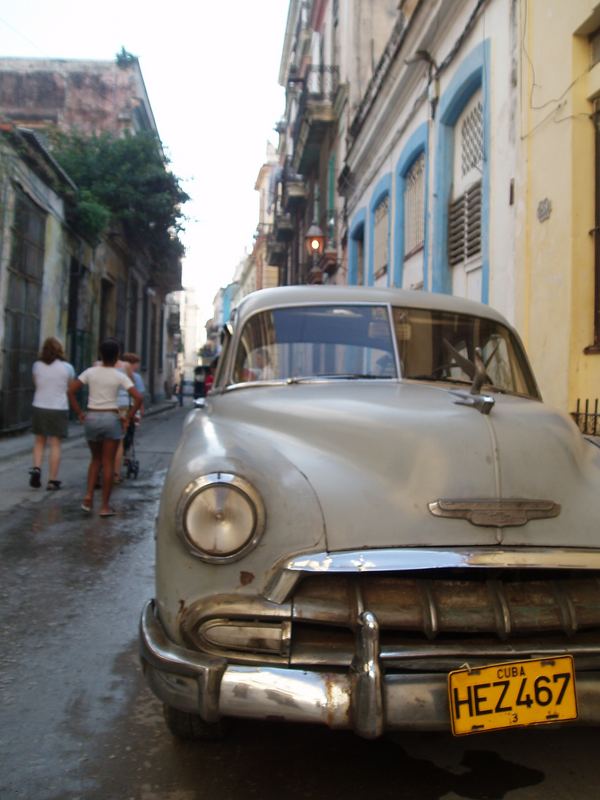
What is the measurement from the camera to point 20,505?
7199mm

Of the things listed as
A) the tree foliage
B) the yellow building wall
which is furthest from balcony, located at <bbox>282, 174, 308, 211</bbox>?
the yellow building wall

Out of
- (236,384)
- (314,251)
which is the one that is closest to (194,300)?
(314,251)

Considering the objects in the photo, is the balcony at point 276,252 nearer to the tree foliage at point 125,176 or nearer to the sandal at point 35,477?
the tree foliage at point 125,176

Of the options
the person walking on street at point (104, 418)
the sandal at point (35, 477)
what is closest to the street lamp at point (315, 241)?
the sandal at point (35, 477)

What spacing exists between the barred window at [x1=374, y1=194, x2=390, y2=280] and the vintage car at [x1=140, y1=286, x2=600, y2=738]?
1228cm

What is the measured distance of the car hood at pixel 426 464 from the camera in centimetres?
234

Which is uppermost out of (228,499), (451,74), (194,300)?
(194,300)

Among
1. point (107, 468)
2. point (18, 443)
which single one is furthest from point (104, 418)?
point (18, 443)

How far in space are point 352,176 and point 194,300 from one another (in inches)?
4050

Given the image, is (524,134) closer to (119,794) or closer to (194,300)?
(119,794)

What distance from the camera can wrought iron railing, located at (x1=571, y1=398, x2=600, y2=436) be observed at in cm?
637

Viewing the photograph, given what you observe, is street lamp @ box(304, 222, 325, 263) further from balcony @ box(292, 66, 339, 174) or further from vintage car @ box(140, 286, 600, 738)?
vintage car @ box(140, 286, 600, 738)

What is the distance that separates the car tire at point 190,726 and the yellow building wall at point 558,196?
196 inches

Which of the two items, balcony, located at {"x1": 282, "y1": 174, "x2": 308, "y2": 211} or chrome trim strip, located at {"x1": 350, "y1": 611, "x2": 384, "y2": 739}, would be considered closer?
chrome trim strip, located at {"x1": 350, "y1": 611, "x2": 384, "y2": 739}
